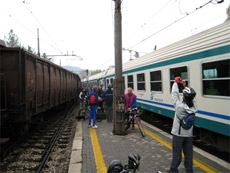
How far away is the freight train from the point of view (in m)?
4.64

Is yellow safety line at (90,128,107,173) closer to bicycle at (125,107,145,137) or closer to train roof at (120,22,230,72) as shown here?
bicycle at (125,107,145,137)

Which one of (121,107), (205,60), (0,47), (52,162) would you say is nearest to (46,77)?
(0,47)

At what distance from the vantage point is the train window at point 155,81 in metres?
7.99

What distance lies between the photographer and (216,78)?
191 inches

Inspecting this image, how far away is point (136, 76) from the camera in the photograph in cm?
1042

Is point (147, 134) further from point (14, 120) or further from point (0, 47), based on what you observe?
point (0, 47)

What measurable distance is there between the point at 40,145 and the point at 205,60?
5640 millimetres

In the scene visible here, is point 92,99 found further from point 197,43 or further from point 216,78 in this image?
point 216,78

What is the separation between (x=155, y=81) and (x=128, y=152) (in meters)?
4.10

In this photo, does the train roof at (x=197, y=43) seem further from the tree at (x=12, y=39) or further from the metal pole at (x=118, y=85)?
the tree at (x=12, y=39)

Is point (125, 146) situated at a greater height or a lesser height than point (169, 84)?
lesser

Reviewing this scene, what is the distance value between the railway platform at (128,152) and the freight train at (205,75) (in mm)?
754

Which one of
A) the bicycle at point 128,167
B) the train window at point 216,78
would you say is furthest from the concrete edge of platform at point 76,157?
the train window at point 216,78

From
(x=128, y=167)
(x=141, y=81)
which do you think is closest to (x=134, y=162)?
(x=128, y=167)
